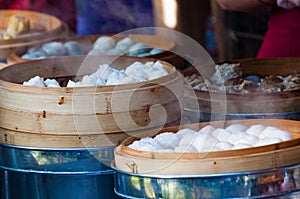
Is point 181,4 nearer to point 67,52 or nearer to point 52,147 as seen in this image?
point 67,52

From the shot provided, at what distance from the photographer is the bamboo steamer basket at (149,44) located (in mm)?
3533

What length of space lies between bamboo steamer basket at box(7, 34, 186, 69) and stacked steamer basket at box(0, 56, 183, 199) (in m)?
0.88

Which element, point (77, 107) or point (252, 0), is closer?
point (77, 107)

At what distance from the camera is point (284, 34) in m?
3.79

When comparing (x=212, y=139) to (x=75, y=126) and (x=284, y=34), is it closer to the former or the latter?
(x=75, y=126)

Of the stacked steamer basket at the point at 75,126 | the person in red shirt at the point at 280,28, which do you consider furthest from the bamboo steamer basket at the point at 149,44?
the stacked steamer basket at the point at 75,126

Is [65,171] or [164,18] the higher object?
[164,18]

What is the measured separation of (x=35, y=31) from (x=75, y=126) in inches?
81.0

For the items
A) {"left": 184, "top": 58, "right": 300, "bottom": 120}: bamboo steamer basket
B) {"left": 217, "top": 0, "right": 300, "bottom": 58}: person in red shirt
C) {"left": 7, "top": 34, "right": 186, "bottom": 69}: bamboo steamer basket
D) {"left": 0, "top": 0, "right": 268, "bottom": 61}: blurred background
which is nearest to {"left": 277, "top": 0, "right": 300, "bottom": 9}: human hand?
{"left": 217, "top": 0, "right": 300, "bottom": 58}: person in red shirt

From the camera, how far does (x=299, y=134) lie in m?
2.29

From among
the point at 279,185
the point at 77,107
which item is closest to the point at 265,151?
the point at 279,185

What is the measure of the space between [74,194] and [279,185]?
84 cm

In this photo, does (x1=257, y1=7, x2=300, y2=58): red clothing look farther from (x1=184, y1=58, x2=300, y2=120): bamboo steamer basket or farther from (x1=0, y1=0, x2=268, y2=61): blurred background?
(x1=0, y1=0, x2=268, y2=61): blurred background

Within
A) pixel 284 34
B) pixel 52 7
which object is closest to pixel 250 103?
pixel 284 34
